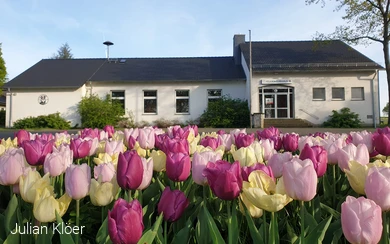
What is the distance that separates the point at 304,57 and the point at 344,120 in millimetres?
5698

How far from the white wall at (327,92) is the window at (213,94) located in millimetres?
2518

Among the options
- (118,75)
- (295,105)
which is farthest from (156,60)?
(295,105)

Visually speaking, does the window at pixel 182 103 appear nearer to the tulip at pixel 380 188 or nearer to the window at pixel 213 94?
the window at pixel 213 94

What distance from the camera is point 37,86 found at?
2245 centimetres

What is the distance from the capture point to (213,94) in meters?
23.2

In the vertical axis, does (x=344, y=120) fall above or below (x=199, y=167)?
above

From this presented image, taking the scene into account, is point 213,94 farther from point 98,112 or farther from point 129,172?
point 129,172

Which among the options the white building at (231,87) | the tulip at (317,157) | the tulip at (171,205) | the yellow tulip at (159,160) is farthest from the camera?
the white building at (231,87)

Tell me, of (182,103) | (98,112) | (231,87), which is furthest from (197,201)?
(182,103)

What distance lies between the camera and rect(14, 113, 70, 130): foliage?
2103 cm

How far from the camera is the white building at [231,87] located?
21.6 m

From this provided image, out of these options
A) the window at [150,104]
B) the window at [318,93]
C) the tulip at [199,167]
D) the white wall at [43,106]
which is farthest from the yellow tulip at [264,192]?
the white wall at [43,106]

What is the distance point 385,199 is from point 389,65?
22.7 metres

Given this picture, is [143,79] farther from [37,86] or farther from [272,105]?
[272,105]
